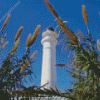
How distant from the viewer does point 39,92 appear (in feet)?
4.11

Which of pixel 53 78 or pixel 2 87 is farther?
pixel 53 78

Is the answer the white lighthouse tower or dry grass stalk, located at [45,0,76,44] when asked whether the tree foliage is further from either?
the white lighthouse tower

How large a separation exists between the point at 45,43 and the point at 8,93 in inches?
303

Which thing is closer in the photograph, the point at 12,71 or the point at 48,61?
the point at 12,71

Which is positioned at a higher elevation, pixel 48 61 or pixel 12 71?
pixel 48 61

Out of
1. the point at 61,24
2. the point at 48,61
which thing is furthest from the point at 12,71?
the point at 48,61

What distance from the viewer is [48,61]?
8.52 metres

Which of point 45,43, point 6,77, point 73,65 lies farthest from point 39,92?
point 45,43

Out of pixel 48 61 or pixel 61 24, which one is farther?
pixel 48 61

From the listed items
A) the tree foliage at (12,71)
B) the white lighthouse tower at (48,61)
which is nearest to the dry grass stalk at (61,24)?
the tree foliage at (12,71)

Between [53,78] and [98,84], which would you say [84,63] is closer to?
[98,84]

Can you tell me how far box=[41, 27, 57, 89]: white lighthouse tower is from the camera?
789cm

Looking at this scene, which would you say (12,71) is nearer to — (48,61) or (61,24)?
(61,24)

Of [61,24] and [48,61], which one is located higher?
[48,61]
